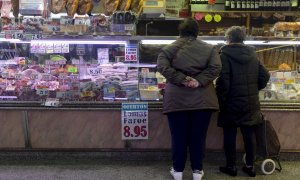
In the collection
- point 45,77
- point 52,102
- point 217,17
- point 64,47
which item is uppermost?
point 217,17

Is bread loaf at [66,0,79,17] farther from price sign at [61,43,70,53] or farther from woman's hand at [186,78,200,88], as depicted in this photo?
woman's hand at [186,78,200,88]

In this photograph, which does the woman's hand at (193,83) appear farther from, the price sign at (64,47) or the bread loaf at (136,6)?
the price sign at (64,47)

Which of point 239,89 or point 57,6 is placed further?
point 57,6

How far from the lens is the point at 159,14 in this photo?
523cm

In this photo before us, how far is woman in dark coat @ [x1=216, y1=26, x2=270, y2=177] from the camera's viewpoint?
440 cm

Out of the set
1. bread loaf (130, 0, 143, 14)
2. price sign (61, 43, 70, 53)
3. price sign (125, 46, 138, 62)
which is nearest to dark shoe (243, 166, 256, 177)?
price sign (125, 46, 138, 62)

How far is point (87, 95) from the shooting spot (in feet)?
16.2

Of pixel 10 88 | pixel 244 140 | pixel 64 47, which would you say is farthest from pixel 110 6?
pixel 244 140

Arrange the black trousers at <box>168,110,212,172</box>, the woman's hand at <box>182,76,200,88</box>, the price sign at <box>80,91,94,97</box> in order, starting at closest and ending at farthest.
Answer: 1. the woman's hand at <box>182,76,200,88</box>
2. the black trousers at <box>168,110,212,172</box>
3. the price sign at <box>80,91,94,97</box>

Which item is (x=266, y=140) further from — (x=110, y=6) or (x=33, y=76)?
(x=33, y=76)

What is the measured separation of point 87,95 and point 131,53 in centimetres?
67

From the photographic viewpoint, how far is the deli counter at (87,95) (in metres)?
4.88

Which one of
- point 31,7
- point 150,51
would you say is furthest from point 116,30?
point 31,7

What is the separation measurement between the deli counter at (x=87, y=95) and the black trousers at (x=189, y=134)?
575mm
